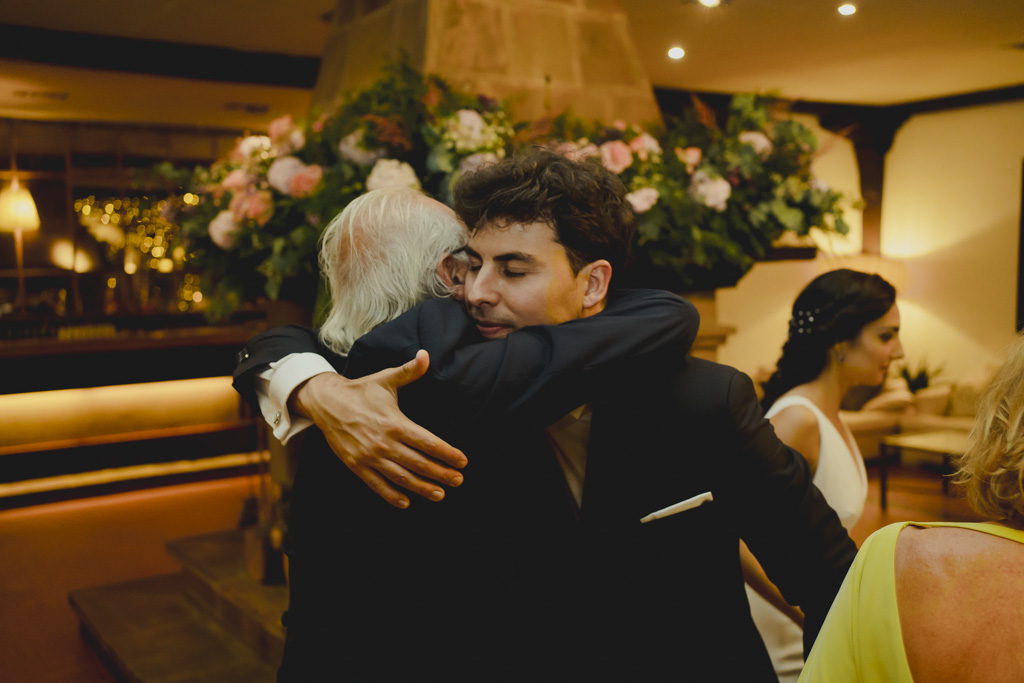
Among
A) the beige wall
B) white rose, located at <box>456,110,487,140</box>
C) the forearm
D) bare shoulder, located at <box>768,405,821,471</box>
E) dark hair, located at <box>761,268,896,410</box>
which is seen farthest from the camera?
the beige wall

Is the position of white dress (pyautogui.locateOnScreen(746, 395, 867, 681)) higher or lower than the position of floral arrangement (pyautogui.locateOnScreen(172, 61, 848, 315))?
lower

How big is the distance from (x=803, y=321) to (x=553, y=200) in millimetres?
1260

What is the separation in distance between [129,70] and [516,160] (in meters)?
4.54

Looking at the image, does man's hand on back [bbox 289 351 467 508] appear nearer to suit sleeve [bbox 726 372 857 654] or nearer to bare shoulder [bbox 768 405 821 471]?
suit sleeve [bbox 726 372 857 654]

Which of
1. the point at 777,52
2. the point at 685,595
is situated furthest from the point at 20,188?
the point at 685,595

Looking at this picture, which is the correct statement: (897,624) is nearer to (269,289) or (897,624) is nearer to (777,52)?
(269,289)

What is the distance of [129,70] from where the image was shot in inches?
187

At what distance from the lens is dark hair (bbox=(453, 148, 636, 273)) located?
3.49 feet

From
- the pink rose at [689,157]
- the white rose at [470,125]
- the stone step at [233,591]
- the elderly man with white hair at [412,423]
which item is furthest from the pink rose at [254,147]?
the stone step at [233,591]

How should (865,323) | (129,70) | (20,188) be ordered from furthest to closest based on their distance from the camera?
(20,188) → (129,70) → (865,323)

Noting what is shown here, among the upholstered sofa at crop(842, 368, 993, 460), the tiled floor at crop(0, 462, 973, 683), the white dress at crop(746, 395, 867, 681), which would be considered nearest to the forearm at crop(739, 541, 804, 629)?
the white dress at crop(746, 395, 867, 681)

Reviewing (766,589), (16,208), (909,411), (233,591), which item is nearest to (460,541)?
(766,589)

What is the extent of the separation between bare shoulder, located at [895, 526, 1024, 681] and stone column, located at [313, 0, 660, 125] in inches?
79.8

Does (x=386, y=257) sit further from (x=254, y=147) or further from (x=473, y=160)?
(x=254, y=147)
